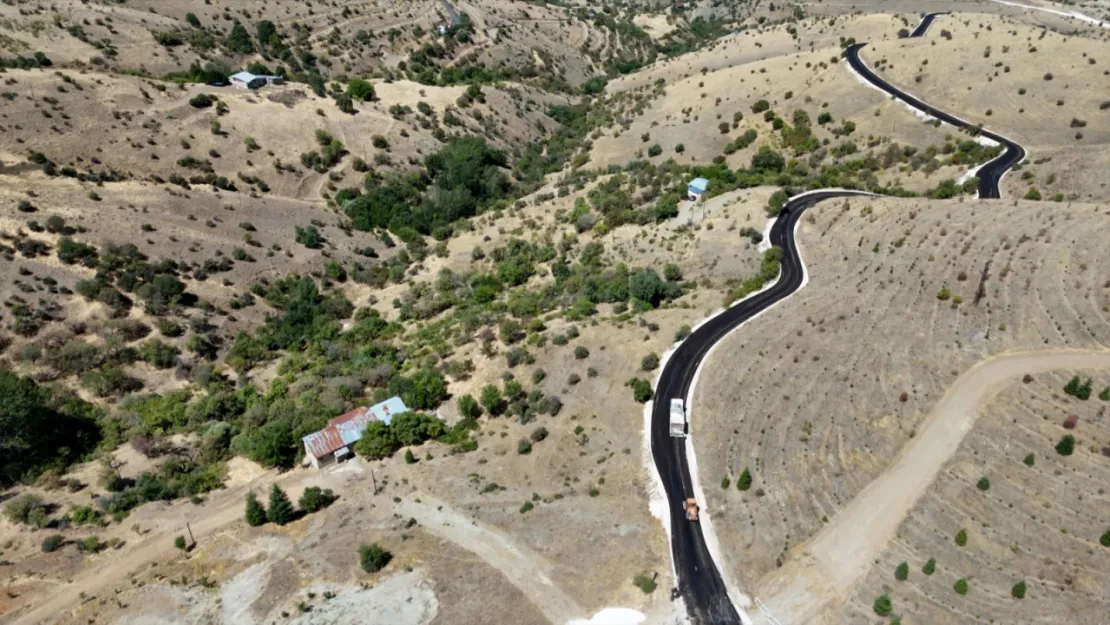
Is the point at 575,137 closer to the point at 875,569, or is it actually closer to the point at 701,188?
the point at 701,188

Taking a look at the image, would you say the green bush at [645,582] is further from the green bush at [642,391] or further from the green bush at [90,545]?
the green bush at [90,545]

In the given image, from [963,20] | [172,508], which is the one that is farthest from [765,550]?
[963,20]

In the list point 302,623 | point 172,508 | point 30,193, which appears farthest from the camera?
point 30,193

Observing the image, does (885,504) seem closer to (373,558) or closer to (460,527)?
(460,527)

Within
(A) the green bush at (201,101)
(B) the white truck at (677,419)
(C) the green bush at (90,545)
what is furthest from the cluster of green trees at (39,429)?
(A) the green bush at (201,101)

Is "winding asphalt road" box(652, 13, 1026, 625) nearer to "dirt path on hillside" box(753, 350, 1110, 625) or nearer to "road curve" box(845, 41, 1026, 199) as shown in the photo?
"road curve" box(845, 41, 1026, 199)

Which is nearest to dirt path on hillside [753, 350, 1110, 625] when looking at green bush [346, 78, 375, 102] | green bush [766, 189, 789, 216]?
green bush [766, 189, 789, 216]
